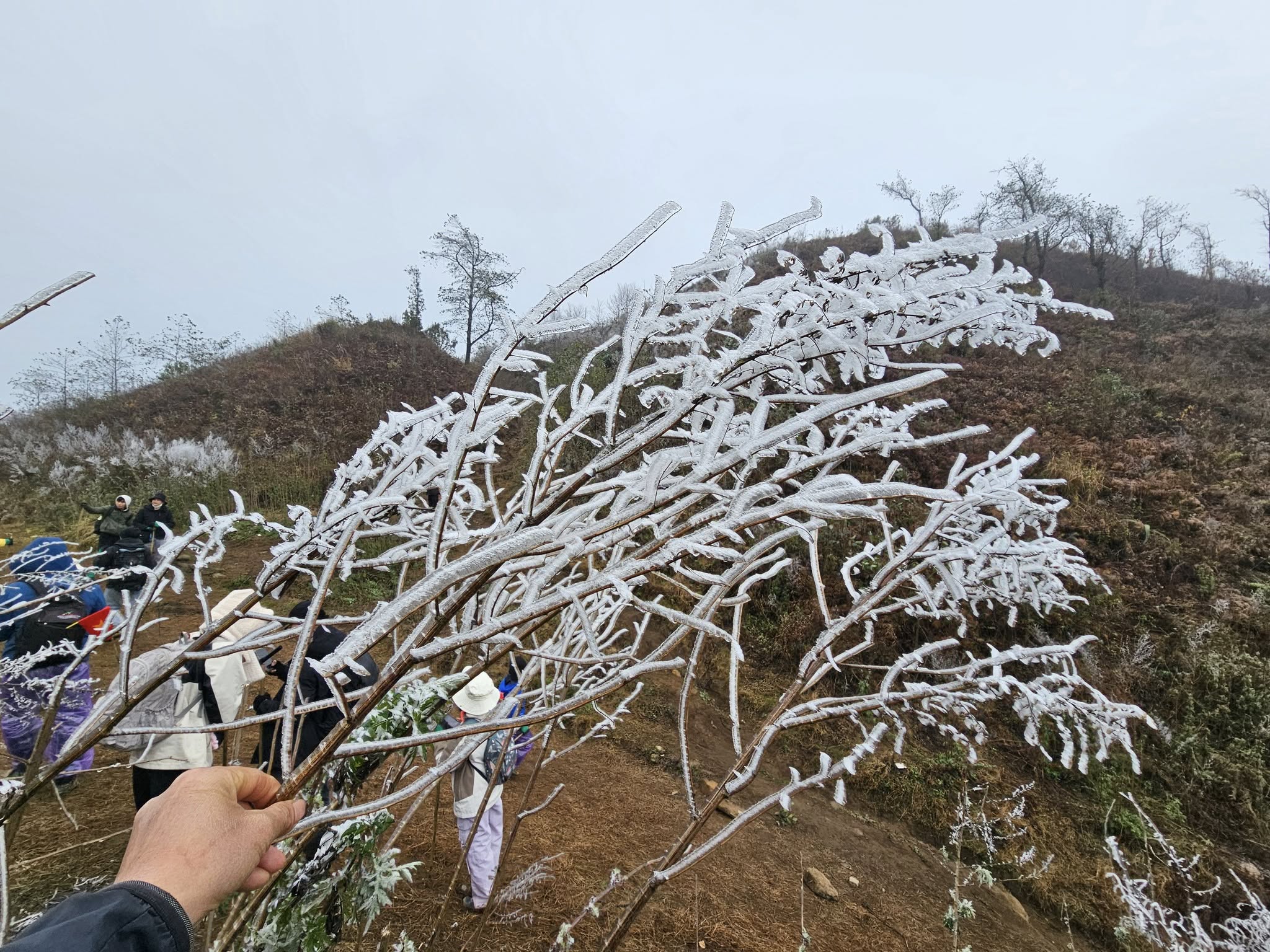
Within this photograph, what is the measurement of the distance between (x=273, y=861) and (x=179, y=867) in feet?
0.67

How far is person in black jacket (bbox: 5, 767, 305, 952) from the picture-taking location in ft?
2.06

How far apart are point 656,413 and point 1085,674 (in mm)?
6900

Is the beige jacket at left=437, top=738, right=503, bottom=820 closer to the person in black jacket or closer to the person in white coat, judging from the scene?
the person in white coat

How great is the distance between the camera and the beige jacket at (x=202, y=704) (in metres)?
2.52

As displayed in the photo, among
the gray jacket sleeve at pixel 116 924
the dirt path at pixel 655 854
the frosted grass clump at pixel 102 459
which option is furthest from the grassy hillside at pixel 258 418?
the gray jacket sleeve at pixel 116 924

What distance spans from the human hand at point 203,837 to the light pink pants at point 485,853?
2.59 metres

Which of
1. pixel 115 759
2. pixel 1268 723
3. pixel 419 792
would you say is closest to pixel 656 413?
pixel 419 792

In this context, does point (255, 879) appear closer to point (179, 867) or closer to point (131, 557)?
point (179, 867)

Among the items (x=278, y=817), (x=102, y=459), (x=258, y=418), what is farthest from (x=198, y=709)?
(x=258, y=418)

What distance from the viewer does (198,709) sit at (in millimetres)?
2721

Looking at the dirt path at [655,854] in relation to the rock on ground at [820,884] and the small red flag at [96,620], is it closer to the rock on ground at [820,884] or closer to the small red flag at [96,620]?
the rock on ground at [820,884]

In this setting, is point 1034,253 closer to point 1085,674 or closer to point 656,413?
point 1085,674

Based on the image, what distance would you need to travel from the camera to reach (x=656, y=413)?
872 millimetres

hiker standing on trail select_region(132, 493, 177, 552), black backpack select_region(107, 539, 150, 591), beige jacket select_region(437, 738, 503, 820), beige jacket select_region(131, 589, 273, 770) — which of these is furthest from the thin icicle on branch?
hiker standing on trail select_region(132, 493, 177, 552)
